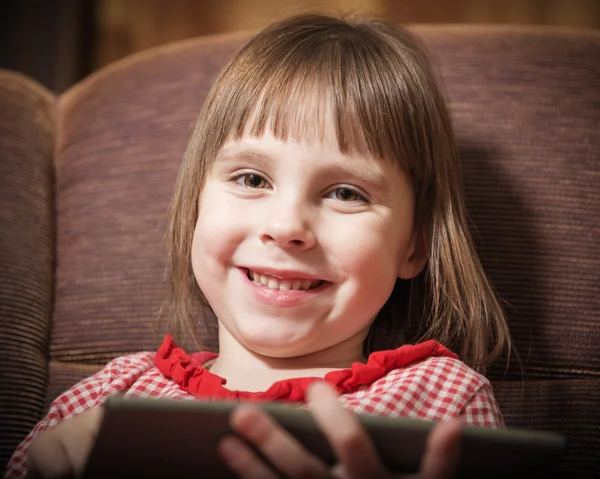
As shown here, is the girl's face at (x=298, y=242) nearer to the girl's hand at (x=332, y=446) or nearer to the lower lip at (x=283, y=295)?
the lower lip at (x=283, y=295)

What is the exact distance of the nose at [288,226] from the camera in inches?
30.9

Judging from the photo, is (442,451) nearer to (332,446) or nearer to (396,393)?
(332,446)

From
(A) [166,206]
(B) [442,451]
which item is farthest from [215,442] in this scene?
(A) [166,206]

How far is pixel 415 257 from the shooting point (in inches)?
38.7

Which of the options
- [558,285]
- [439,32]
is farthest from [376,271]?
[439,32]

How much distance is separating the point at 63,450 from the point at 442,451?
1.42 ft

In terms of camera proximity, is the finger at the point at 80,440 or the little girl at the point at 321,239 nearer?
the finger at the point at 80,440

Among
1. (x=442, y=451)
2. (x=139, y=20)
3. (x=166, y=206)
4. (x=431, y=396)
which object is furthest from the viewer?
(x=139, y=20)

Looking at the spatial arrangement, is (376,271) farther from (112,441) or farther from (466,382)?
(112,441)

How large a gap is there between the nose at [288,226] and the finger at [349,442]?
0.96 ft

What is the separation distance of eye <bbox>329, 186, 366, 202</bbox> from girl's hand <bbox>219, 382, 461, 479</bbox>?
1.23 feet

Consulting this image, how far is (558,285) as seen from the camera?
101 cm

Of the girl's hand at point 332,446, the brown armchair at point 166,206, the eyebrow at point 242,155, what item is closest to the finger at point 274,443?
the girl's hand at point 332,446

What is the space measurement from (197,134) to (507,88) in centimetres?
55
